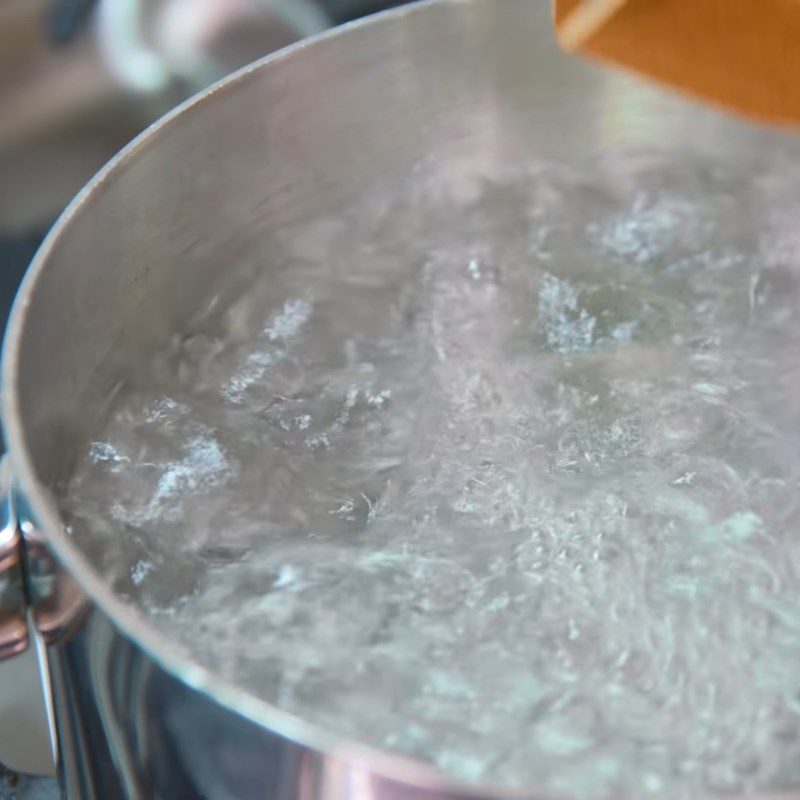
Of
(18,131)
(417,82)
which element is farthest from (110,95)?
(417,82)

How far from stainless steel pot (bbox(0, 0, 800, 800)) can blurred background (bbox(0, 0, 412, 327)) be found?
259 millimetres

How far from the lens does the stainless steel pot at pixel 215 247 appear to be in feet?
1.18

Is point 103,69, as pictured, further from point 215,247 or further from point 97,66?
point 215,247

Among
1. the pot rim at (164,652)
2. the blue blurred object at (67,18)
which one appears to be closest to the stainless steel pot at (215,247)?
the pot rim at (164,652)

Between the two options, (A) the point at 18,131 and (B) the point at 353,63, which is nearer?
(B) the point at 353,63

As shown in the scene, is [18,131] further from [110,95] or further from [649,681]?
[649,681]

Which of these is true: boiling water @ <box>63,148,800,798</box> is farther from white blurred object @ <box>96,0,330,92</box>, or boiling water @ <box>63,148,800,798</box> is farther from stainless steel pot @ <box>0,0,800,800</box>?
white blurred object @ <box>96,0,330,92</box>

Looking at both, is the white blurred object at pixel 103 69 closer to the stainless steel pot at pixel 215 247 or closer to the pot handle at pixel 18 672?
the stainless steel pot at pixel 215 247

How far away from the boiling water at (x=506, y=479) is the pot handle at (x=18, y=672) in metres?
0.06

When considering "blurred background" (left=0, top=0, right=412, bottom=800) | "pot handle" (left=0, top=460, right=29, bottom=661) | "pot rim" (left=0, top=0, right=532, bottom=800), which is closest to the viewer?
"pot rim" (left=0, top=0, right=532, bottom=800)

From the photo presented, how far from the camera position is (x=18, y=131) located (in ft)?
3.06

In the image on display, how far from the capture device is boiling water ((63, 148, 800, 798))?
1.50 feet

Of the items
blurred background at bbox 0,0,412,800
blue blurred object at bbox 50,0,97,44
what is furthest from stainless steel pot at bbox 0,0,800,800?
blue blurred object at bbox 50,0,97,44

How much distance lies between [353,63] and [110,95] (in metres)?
0.38
